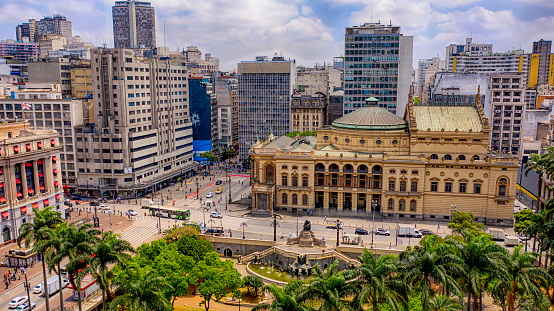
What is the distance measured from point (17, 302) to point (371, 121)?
8904cm

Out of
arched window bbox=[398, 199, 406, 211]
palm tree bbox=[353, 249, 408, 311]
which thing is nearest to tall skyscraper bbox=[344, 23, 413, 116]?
arched window bbox=[398, 199, 406, 211]

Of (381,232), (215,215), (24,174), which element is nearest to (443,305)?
(381,232)

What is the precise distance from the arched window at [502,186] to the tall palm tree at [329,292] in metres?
76.7

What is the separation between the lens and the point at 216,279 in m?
68.7

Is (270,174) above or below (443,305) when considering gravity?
above

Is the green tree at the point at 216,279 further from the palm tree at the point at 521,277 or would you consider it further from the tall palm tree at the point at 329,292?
the palm tree at the point at 521,277

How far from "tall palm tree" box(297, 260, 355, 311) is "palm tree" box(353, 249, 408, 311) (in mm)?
1476

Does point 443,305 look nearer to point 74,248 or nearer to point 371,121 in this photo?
point 74,248

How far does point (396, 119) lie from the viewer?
122 m

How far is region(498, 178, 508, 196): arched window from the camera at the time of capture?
109m

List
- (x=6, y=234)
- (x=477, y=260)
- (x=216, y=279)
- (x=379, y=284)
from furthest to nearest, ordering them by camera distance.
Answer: (x=6, y=234) → (x=216, y=279) → (x=477, y=260) → (x=379, y=284)

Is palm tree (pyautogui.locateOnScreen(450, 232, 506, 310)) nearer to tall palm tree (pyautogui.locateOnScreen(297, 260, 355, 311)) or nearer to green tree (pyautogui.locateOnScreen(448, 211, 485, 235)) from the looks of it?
tall palm tree (pyautogui.locateOnScreen(297, 260, 355, 311))

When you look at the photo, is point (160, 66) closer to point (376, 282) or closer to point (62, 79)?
point (62, 79)

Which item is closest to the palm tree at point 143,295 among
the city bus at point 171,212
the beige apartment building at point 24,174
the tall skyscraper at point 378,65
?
the beige apartment building at point 24,174
